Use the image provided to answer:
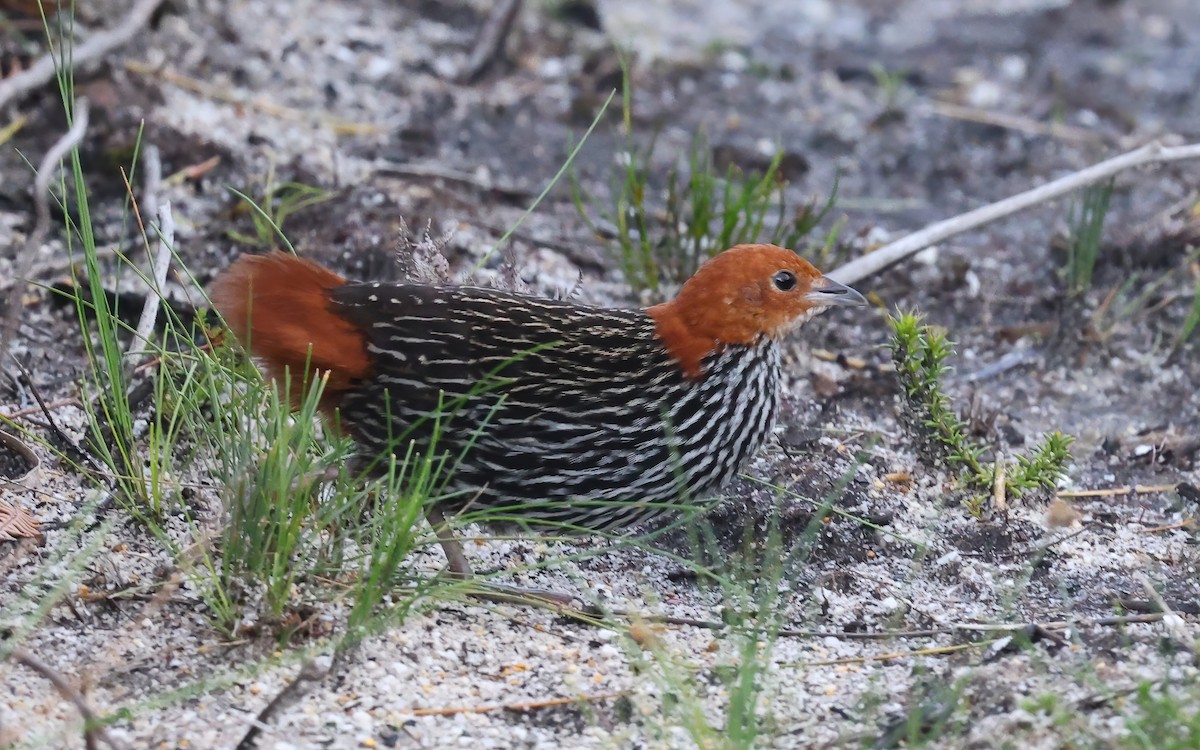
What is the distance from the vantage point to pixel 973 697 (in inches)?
125

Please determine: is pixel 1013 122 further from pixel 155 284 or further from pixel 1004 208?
pixel 155 284

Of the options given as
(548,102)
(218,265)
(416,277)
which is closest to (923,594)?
(416,277)

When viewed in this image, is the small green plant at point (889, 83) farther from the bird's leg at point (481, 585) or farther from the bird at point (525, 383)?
the bird's leg at point (481, 585)

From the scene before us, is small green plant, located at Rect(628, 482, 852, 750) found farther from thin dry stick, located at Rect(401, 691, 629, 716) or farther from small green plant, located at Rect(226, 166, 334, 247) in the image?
small green plant, located at Rect(226, 166, 334, 247)

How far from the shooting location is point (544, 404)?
12.2 feet

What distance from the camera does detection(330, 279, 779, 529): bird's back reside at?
3.71 meters

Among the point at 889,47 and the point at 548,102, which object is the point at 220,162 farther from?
the point at 889,47

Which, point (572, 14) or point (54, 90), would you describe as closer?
point (54, 90)

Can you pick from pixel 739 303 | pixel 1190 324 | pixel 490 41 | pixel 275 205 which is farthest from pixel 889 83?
pixel 739 303

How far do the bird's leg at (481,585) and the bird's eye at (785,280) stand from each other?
1.01m

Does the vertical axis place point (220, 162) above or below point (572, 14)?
below

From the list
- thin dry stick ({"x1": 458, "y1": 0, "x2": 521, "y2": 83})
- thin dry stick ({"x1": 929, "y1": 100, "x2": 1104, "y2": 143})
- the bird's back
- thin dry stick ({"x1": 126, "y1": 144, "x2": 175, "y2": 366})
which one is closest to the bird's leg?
the bird's back

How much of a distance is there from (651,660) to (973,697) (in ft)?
2.36

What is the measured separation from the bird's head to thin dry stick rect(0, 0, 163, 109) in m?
2.37
